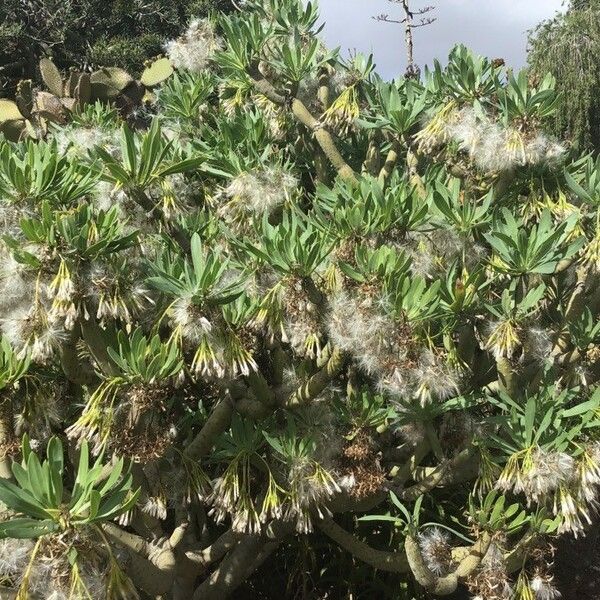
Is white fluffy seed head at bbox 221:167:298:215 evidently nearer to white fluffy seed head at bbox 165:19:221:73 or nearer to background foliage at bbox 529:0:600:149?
white fluffy seed head at bbox 165:19:221:73

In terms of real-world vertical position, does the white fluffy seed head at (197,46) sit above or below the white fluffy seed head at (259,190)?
above

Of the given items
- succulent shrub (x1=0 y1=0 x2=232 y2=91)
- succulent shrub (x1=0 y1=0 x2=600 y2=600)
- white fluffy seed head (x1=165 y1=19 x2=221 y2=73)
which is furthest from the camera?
succulent shrub (x1=0 y1=0 x2=232 y2=91)

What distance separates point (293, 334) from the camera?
7.49 feet

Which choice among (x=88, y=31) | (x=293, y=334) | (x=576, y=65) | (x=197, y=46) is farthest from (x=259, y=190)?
(x=576, y=65)

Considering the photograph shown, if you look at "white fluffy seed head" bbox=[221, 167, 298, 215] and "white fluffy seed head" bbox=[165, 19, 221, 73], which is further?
"white fluffy seed head" bbox=[165, 19, 221, 73]

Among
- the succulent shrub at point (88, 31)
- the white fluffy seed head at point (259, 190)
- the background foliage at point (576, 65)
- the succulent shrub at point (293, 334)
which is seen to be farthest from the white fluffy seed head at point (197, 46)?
the background foliage at point (576, 65)

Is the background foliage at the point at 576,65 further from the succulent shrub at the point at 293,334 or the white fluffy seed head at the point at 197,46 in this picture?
the succulent shrub at the point at 293,334

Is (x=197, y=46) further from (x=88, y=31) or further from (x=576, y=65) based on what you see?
(x=576, y=65)

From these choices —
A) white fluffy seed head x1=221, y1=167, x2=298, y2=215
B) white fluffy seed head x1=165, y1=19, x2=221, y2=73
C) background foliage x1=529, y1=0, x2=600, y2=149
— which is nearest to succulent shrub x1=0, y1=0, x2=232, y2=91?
white fluffy seed head x1=165, y1=19, x2=221, y2=73

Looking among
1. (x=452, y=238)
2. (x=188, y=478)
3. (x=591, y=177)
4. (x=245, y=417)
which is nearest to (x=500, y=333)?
(x=452, y=238)

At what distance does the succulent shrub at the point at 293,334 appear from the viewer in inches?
78.6

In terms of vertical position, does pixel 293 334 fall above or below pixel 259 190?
below

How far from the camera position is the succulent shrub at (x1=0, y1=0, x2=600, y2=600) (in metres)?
2.00

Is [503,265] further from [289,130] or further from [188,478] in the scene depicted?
[289,130]
